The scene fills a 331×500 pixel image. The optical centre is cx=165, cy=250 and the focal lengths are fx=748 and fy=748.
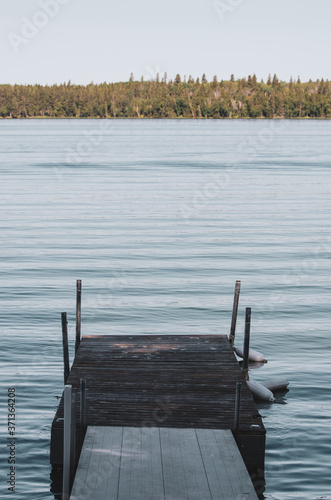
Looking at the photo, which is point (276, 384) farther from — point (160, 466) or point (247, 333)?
point (160, 466)

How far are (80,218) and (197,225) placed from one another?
7.17 metres

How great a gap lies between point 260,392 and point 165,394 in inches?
152

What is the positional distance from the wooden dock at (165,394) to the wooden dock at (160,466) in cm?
3

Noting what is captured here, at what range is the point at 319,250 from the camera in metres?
36.7

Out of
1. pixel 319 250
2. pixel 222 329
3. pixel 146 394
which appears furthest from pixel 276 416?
pixel 319 250

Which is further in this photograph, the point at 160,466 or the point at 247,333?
the point at 247,333

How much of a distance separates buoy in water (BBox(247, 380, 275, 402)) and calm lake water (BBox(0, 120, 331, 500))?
0.73 ft

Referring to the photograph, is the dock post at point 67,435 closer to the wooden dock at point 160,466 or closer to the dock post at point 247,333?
the wooden dock at point 160,466

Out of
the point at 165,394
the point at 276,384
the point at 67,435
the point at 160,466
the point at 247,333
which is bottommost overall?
the point at 276,384

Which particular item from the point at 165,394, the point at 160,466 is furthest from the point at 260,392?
the point at 160,466

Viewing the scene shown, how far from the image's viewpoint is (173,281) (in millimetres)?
29125

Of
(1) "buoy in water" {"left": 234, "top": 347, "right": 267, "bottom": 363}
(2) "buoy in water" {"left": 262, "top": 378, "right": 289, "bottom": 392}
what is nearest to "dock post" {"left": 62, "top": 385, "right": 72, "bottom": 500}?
(2) "buoy in water" {"left": 262, "top": 378, "right": 289, "bottom": 392}

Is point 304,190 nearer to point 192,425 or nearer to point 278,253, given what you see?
point 278,253

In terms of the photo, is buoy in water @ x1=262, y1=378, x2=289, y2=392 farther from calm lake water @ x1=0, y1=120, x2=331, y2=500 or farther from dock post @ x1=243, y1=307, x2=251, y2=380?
dock post @ x1=243, y1=307, x2=251, y2=380
